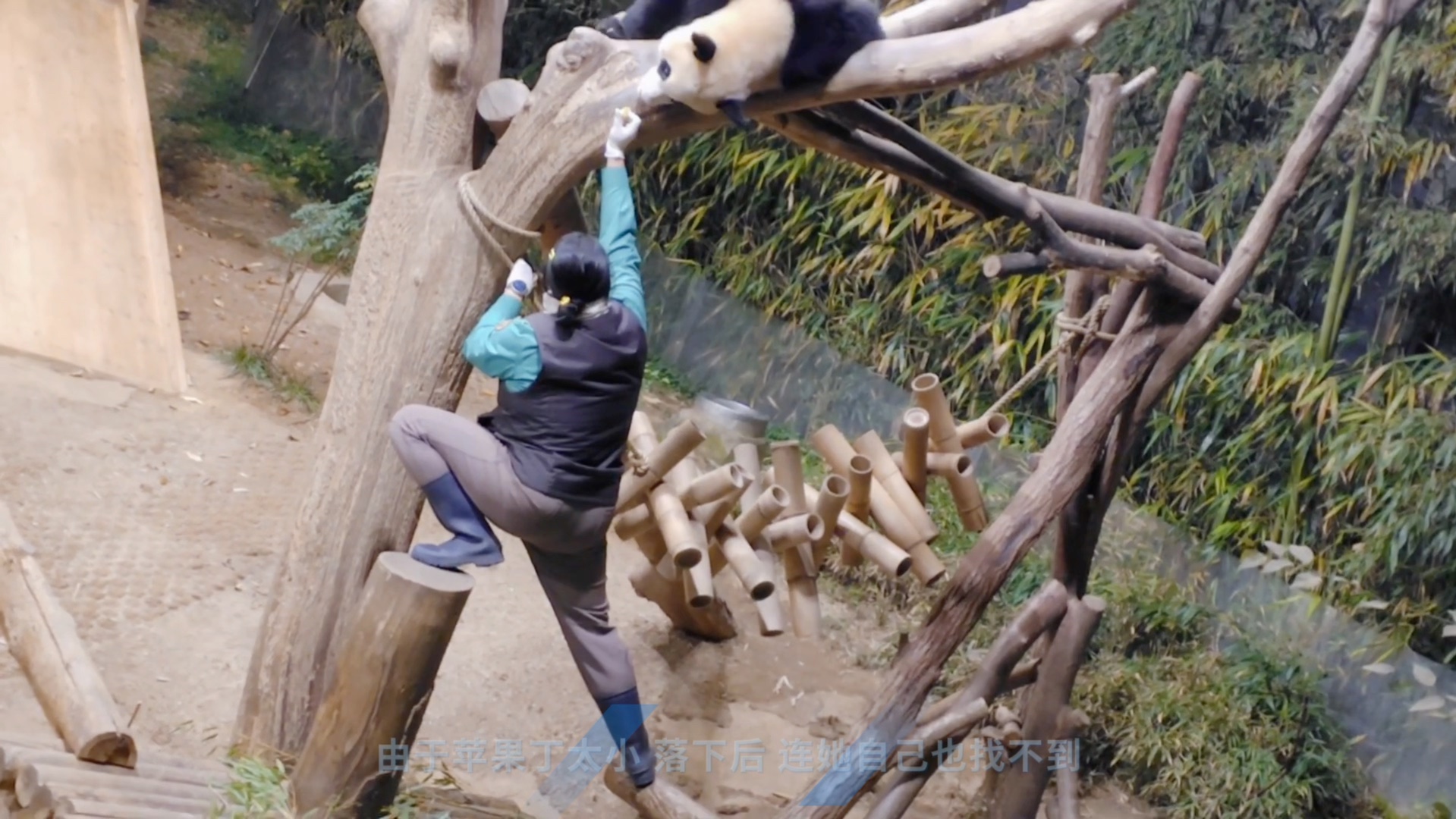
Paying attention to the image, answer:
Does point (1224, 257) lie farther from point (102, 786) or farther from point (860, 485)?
point (102, 786)

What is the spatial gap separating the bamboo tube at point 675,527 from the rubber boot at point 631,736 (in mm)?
765

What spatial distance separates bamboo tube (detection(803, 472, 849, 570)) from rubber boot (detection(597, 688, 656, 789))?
0.99 metres

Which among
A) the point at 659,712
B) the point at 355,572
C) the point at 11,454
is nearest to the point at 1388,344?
the point at 659,712

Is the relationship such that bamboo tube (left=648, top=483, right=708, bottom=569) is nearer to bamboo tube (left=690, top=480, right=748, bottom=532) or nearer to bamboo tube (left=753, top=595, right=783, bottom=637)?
bamboo tube (left=690, top=480, right=748, bottom=532)

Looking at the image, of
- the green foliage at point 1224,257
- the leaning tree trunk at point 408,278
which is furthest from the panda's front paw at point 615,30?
the green foliage at point 1224,257

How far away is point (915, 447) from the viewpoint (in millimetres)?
4176

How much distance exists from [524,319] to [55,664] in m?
1.47

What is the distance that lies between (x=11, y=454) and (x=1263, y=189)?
5.23m

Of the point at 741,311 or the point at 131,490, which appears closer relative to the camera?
the point at 131,490

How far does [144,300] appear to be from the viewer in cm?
549

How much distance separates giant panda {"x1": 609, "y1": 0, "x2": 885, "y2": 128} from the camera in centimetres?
277

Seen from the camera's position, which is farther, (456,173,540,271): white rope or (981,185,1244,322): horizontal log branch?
(981,185,1244,322): horizontal log branch

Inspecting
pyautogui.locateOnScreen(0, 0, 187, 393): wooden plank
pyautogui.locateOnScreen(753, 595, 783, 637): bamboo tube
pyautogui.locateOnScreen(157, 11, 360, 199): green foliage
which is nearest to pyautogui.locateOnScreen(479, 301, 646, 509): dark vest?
pyautogui.locateOnScreen(753, 595, 783, 637): bamboo tube

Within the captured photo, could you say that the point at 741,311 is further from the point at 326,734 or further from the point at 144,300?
the point at 326,734
